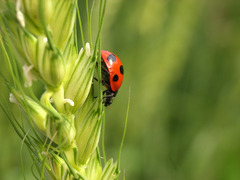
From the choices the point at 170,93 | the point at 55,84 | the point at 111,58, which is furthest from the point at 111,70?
the point at 170,93

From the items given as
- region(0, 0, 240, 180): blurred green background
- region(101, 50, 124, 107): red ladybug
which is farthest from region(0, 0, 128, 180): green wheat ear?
region(0, 0, 240, 180): blurred green background

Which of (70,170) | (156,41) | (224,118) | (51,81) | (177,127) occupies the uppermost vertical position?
(156,41)

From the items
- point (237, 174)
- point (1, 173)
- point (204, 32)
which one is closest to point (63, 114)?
point (1, 173)

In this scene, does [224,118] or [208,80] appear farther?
[208,80]

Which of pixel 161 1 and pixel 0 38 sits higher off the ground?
pixel 161 1

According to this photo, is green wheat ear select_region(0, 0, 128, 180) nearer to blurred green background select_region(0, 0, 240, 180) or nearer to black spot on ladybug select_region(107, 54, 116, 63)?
black spot on ladybug select_region(107, 54, 116, 63)

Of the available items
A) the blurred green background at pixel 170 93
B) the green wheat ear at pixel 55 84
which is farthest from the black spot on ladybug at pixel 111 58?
the blurred green background at pixel 170 93

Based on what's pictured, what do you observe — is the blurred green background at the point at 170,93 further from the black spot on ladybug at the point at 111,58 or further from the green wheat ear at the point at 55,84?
the green wheat ear at the point at 55,84

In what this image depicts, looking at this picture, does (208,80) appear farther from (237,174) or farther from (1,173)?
(1,173)
